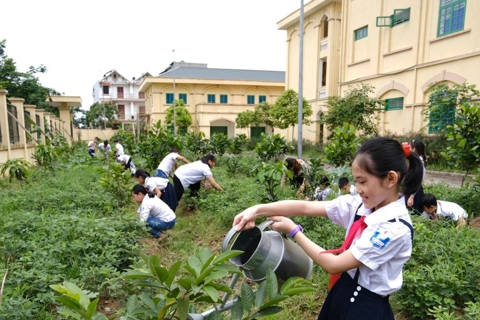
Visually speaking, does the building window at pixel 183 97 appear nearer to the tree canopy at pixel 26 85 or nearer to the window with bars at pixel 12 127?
the tree canopy at pixel 26 85

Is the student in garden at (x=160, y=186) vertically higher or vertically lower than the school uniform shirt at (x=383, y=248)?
lower

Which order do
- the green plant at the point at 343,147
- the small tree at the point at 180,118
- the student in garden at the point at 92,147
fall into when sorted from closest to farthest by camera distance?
1. the green plant at the point at 343,147
2. the student in garden at the point at 92,147
3. the small tree at the point at 180,118

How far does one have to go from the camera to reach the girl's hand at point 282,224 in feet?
4.26

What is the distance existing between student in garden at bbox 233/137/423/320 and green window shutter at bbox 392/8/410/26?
490 inches

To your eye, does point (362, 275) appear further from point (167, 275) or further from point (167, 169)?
point (167, 169)

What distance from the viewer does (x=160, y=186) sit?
5301 mm

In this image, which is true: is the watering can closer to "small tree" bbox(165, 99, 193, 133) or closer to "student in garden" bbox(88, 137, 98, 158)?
"student in garden" bbox(88, 137, 98, 158)

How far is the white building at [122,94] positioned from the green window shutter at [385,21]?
122ft

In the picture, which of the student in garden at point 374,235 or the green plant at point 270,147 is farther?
the green plant at point 270,147

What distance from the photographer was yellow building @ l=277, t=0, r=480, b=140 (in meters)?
9.84

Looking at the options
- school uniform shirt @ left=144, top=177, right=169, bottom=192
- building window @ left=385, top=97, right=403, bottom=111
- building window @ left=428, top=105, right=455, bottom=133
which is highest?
building window @ left=385, top=97, right=403, bottom=111

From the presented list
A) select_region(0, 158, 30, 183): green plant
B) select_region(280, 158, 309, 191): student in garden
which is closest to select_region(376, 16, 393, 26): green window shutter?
select_region(280, 158, 309, 191): student in garden

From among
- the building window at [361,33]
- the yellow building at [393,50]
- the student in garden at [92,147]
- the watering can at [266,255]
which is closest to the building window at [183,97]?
the yellow building at [393,50]

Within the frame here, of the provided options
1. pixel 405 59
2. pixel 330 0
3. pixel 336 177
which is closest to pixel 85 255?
Result: pixel 336 177
